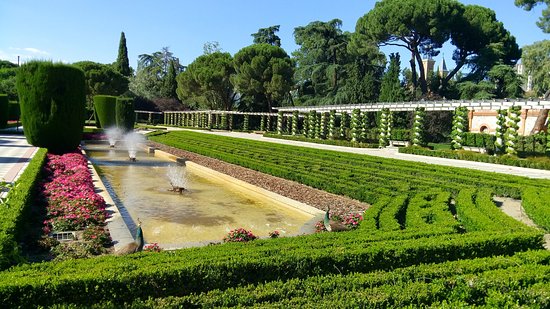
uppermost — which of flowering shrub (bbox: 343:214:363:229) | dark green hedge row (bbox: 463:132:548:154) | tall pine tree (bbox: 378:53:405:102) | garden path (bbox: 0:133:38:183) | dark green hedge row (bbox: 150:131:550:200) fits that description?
tall pine tree (bbox: 378:53:405:102)

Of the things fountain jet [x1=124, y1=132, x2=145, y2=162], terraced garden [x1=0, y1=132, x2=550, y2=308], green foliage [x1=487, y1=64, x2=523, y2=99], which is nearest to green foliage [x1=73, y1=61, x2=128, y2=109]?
fountain jet [x1=124, y1=132, x2=145, y2=162]

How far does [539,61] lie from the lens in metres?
30.8

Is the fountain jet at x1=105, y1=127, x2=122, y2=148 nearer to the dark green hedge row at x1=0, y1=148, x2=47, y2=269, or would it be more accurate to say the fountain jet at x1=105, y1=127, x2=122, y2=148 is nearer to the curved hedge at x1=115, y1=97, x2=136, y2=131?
Result: the curved hedge at x1=115, y1=97, x2=136, y2=131

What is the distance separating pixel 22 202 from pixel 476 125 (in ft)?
129

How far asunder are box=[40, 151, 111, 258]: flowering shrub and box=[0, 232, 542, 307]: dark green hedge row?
1.63 m

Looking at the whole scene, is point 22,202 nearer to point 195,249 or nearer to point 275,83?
point 195,249

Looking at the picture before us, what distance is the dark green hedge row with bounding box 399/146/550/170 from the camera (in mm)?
17359

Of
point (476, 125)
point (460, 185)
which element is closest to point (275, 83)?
point (476, 125)

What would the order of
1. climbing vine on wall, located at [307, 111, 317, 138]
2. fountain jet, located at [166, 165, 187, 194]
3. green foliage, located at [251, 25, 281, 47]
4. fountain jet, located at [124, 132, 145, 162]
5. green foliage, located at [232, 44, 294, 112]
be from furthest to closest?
green foliage, located at [251, 25, 281, 47]
green foliage, located at [232, 44, 294, 112]
climbing vine on wall, located at [307, 111, 317, 138]
fountain jet, located at [124, 132, 145, 162]
fountain jet, located at [166, 165, 187, 194]

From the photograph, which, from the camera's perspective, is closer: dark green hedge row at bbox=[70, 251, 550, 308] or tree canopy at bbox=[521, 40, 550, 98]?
dark green hedge row at bbox=[70, 251, 550, 308]

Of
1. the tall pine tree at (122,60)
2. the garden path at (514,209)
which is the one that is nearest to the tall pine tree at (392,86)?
the garden path at (514,209)

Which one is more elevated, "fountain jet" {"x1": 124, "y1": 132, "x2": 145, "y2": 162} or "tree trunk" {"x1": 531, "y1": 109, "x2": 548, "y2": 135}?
"tree trunk" {"x1": 531, "y1": 109, "x2": 548, "y2": 135}

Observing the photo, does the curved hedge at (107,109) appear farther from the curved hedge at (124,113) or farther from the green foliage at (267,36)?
the green foliage at (267,36)

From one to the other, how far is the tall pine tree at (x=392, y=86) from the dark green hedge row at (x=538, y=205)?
97.8ft
